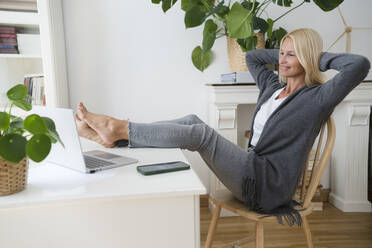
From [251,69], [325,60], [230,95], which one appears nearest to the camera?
[325,60]

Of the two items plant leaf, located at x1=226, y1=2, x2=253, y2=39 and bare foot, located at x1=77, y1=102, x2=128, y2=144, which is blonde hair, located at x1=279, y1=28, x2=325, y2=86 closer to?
plant leaf, located at x1=226, y1=2, x2=253, y2=39

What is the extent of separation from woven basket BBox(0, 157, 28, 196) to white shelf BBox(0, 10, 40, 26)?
61.3 inches

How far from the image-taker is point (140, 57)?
2400mm

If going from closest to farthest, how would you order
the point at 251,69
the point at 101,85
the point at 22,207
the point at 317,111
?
the point at 22,207 → the point at 317,111 → the point at 251,69 → the point at 101,85

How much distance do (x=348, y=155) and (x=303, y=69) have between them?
114 cm

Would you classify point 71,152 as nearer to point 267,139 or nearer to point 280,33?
point 267,139

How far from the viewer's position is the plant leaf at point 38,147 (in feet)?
2.30

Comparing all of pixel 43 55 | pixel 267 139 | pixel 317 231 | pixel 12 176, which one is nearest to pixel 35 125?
pixel 12 176

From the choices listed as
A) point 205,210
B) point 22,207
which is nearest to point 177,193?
point 22,207

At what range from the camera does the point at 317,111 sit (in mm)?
1363

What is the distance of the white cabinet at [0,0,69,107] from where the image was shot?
2.02m

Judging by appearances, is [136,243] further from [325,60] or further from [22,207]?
[325,60]

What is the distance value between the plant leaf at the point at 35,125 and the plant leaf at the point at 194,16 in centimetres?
159

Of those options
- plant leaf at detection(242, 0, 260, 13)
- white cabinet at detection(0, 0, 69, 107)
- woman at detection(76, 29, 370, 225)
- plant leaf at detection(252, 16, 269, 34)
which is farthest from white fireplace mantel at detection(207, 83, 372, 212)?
white cabinet at detection(0, 0, 69, 107)
